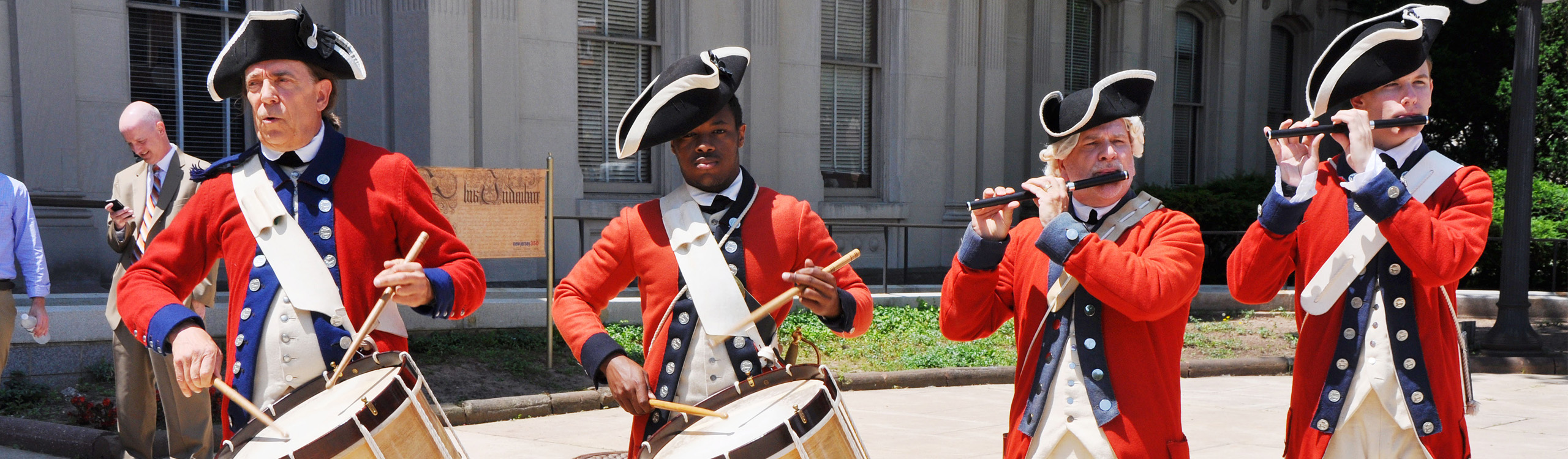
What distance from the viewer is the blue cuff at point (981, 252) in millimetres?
3236

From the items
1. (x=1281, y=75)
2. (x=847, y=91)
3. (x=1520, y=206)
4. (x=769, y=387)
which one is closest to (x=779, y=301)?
(x=769, y=387)

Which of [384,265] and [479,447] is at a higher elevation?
[384,265]

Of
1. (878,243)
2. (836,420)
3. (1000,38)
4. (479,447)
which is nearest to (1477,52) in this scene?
(1000,38)

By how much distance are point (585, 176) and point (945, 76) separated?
17.7 feet

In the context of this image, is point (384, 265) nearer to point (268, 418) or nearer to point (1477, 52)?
point (268, 418)

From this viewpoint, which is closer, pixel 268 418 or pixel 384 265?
pixel 268 418

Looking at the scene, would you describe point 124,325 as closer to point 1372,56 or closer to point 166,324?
point 166,324

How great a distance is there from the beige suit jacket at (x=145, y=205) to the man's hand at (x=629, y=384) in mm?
3790

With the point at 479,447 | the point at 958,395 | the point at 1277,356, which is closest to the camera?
the point at 479,447

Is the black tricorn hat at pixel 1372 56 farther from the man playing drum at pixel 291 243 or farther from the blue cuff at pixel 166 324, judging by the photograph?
the blue cuff at pixel 166 324

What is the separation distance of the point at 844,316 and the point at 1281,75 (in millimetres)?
21278

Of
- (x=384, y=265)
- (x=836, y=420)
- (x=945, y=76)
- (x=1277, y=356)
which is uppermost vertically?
(x=945, y=76)

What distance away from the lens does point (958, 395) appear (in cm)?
991

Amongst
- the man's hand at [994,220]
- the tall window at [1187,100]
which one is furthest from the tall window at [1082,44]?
the man's hand at [994,220]
